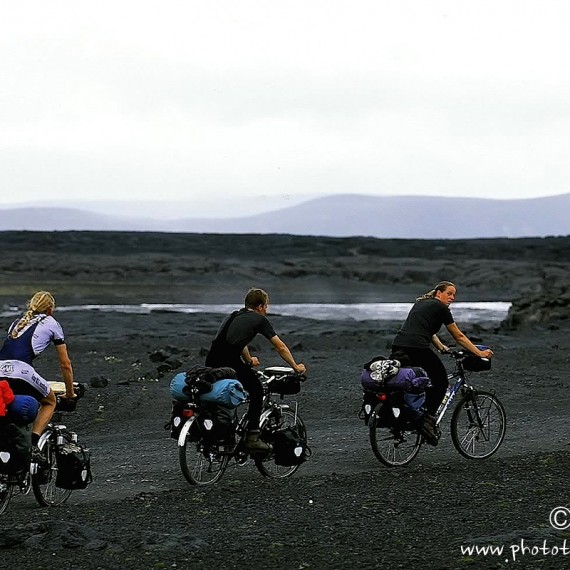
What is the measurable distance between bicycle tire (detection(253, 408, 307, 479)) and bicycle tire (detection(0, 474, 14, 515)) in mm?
2472

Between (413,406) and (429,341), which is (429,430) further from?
(429,341)

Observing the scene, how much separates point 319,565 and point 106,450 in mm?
6294

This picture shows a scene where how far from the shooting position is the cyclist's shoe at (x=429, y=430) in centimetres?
1138

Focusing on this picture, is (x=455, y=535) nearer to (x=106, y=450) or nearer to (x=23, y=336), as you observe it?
(x=23, y=336)

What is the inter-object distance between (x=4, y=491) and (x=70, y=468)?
25.0 inches

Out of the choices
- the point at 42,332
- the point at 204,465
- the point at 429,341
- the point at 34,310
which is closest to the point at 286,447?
the point at 204,465

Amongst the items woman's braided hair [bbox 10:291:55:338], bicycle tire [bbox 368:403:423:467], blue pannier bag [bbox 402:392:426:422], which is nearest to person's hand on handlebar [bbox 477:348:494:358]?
blue pannier bag [bbox 402:392:426:422]

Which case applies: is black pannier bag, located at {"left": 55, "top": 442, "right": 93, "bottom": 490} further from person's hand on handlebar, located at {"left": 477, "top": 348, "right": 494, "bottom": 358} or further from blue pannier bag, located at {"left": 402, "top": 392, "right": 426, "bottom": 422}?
person's hand on handlebar, located at {"left": 477, "top": 348, "right": 494, "bottom": 358}

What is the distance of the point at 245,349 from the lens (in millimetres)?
10250

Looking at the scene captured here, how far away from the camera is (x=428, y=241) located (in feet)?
428

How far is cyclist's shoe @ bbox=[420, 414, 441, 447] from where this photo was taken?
37.3ft

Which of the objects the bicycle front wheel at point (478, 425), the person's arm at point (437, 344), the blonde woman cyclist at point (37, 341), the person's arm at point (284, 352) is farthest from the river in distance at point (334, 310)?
the blonde woman cyclist at point (37, 341)

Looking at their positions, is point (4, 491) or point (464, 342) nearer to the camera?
point (4, 491)

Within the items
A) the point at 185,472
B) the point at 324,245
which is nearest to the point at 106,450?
the point at 185,472
